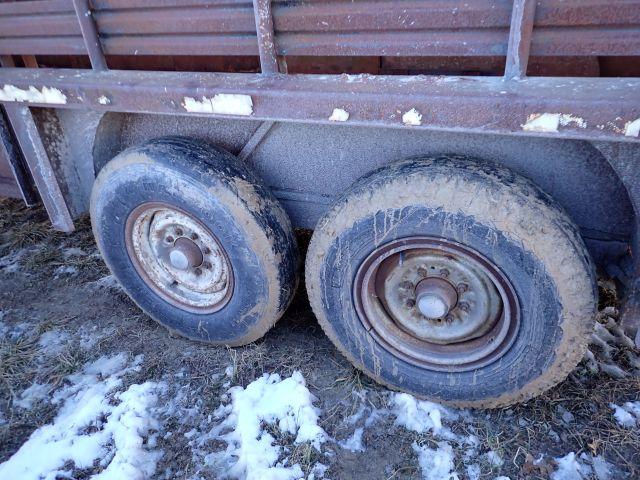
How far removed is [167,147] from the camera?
227cm

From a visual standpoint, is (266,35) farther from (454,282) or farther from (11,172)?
(11,172)

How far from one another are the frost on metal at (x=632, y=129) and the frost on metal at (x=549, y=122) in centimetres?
11

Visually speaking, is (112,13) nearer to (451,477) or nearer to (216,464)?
(216,464)

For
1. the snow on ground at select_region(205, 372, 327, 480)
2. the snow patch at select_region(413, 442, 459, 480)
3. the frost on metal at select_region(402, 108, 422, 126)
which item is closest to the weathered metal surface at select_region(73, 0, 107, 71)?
the frost on metal at select_region(402, 108, 422, 126)

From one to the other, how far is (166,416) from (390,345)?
107 cm

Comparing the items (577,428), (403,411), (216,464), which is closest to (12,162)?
(216,464)

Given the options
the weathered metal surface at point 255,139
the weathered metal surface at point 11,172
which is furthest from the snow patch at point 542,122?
the weathered metal surface at point 11,172

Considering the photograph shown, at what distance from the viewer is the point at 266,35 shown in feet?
5.91

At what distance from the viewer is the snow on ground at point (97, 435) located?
2.08 m

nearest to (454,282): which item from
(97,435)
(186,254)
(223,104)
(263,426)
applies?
(263,426)

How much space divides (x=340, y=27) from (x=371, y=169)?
638mm

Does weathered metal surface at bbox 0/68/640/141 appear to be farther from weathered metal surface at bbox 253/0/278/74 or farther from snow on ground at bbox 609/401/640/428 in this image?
snow on ground at bbox 609/401/640/428

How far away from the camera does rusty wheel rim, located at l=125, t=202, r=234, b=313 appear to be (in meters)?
2.42

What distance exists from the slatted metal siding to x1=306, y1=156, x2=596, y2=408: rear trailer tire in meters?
0.46
